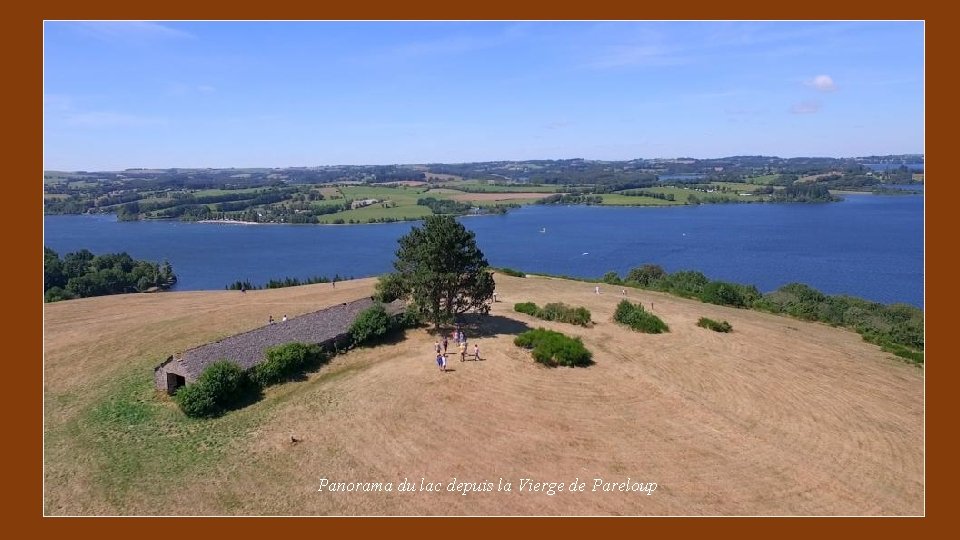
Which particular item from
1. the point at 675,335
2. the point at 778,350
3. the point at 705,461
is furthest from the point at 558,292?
the point at 705,461

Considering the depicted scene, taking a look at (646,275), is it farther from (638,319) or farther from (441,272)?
(441,272)

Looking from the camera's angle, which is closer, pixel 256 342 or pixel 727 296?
pixel 256 342

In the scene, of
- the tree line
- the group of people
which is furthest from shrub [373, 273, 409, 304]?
the tree line

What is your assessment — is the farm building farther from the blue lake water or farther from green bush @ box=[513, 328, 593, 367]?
the blue lake water

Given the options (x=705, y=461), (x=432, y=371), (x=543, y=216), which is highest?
(x=543, y=216)

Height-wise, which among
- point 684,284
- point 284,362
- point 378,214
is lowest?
point 284,362

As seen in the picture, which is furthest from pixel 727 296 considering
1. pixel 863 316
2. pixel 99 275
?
pixel 99 275

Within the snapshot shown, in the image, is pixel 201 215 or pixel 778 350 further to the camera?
pixel 201 215

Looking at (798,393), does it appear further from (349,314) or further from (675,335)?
(349,314)
